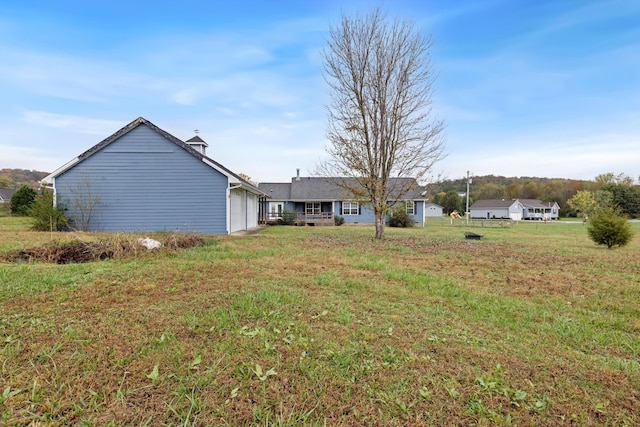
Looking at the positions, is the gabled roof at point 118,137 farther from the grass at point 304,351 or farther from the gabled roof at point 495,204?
the gabled roof at point 495,204

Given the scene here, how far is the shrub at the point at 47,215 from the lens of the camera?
13.3m

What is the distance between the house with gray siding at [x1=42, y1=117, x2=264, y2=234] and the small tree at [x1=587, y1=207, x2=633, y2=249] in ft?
49.4

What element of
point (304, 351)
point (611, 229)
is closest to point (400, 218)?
point (611, 229)

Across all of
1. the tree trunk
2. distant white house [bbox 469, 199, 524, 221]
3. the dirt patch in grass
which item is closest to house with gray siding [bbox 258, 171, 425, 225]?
the tree trunk

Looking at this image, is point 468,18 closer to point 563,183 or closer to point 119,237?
point 119,237

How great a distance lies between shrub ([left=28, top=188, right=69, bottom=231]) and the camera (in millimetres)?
13258

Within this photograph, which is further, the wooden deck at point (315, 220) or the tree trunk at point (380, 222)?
the wooden deck at point (315, 220)

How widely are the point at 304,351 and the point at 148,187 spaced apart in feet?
45.8

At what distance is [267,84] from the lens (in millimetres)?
14078

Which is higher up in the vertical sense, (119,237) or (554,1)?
(554,1)

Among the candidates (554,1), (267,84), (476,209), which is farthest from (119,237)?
(476,209)

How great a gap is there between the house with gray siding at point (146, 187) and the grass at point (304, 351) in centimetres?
912

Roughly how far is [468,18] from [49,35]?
1392 centimetres

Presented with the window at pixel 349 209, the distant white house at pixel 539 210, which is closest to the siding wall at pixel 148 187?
the window at pixel 349 209
